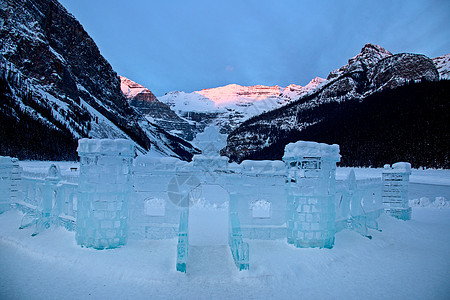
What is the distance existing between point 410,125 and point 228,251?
54776 mm

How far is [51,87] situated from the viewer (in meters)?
79.6

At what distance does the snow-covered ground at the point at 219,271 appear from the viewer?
786 cm

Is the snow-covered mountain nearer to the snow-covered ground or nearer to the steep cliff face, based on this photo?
the steep cliff face

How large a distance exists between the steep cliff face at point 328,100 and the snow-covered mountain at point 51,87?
47.8m

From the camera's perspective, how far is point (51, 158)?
56469mm

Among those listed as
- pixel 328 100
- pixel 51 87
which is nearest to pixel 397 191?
pixel 328 100

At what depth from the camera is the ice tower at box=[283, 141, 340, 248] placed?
10.9 metres

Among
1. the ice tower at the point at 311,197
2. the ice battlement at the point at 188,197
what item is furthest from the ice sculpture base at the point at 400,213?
the ice tower at the point at 311,197

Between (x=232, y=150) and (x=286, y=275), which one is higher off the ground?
(x=232, y=150)

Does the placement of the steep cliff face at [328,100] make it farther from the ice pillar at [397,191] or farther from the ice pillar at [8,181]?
the ice pillar at [8,181]

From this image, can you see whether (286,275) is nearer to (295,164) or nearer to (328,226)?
(328,226)

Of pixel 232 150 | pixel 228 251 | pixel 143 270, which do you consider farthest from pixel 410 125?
pixel 232 150

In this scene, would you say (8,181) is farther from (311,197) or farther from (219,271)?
(311,197)

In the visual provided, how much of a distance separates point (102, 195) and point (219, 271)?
562 cm
